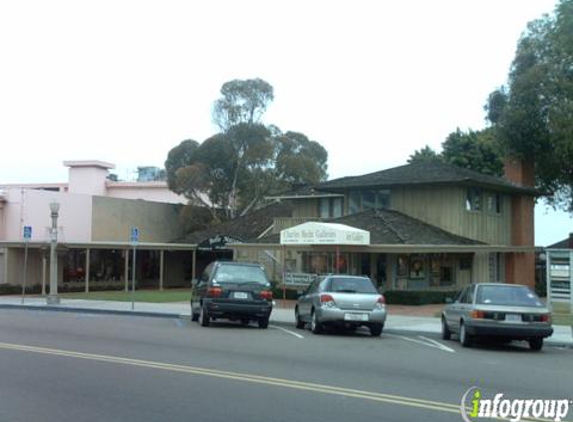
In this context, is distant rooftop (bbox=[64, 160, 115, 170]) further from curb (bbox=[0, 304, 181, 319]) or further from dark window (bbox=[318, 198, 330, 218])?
curb (bbox=[0, 304, 181, 319])

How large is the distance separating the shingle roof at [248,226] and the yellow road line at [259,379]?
2963cm

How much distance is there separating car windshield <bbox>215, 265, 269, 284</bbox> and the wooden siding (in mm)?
16121

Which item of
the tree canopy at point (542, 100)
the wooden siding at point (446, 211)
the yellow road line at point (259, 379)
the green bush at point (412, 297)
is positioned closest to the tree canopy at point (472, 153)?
the tree canopy at point (542, 100)

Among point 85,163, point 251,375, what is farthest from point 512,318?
point 85,163

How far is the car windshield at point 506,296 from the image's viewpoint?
16.1 meters

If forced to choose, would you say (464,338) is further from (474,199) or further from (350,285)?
(474,199)

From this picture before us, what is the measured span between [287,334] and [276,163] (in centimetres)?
3226

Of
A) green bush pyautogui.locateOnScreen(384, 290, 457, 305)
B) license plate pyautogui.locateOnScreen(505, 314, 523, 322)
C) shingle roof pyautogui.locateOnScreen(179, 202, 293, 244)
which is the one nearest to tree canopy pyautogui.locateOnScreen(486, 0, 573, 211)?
green bush pyautogui.locateOnScreen(384, 290, 457, 305)

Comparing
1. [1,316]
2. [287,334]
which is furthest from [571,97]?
[1,316]

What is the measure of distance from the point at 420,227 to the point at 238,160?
1892 centimetres

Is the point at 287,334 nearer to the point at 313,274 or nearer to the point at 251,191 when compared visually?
the point at 313,274

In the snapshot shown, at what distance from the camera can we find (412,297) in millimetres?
30156

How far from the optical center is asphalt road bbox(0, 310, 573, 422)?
8.51 m

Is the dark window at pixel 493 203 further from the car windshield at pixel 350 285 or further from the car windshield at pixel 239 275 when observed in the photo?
the car windshield at pixel 239 275
